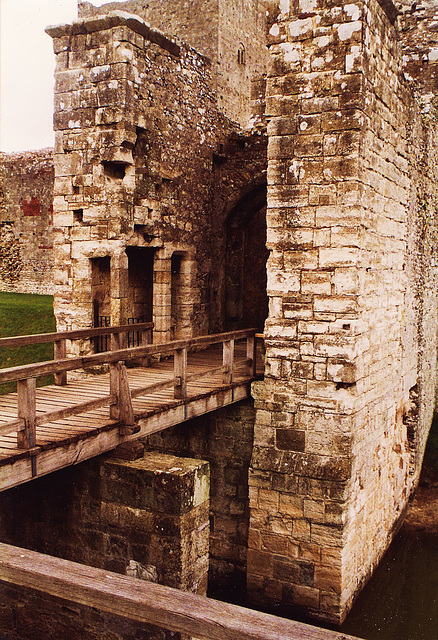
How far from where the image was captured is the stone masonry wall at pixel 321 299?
6.55 meters

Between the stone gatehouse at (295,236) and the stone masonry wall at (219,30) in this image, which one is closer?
the stone gatehouse at (295,236)

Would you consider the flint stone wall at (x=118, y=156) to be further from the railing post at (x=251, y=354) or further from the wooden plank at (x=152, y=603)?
the wooden plank at (x=152, y=603)

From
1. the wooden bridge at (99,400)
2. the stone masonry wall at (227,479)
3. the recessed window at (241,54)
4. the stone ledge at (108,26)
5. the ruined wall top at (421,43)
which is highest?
the recessed window at (241,54)

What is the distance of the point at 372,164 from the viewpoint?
6.97m

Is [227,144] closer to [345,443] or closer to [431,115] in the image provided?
[431,115]

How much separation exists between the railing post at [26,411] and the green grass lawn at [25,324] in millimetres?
6703

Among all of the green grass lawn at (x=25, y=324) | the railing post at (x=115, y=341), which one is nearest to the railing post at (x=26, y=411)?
the railing post at (x=115, y=341)

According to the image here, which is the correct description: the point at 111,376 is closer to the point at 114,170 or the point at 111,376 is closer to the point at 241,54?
the point at 114,170

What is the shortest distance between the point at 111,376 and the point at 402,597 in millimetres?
4821

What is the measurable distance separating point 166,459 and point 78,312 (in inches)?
151

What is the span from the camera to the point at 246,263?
13.3 meters

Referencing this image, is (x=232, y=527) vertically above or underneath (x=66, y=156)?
underneath

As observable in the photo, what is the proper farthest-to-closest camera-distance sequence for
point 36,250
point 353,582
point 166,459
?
point 36,250 < point 353,582 < point 166,459

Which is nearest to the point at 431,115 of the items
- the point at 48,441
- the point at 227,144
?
the point at 227,144
